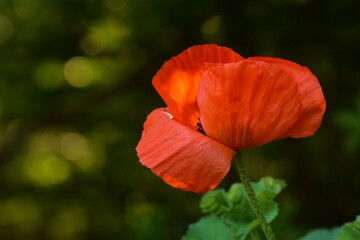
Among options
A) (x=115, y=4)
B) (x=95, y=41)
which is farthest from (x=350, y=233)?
(x=95, y=41)

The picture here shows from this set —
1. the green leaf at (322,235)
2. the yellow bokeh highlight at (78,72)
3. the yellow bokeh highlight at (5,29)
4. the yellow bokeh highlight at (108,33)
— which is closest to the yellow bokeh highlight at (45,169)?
the yellow bokeh highlight at (78,72)

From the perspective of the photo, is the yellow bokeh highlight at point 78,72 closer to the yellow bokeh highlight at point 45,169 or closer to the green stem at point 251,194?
the yellow bokeh highlight at point 45,169

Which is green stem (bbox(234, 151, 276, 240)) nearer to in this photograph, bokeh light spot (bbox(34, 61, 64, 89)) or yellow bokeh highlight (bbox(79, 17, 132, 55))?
yellow bokeh highlight (bbox(79, 17, 132, 55))

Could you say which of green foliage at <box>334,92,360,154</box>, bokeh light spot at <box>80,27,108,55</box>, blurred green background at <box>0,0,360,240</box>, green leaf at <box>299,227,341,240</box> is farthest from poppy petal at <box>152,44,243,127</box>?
bokeh light spot at <box>80,27,108,55</box>

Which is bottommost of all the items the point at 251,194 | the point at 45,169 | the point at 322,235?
the point at 45,169

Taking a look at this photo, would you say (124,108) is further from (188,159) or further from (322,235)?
(188,159)

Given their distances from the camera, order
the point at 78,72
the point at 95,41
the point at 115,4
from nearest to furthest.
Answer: the point at 115,4 < the point at 95,41 < the point at 78,72
